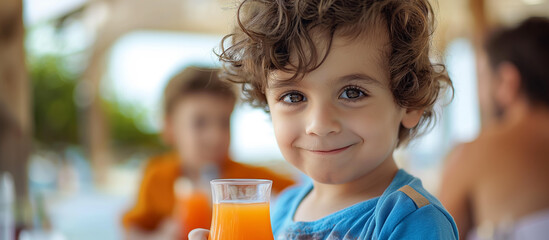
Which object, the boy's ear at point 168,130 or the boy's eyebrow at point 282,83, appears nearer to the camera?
the boy's eyebrow at point 282,83

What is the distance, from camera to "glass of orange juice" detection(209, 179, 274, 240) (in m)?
0.88

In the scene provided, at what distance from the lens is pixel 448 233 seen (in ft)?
2.72

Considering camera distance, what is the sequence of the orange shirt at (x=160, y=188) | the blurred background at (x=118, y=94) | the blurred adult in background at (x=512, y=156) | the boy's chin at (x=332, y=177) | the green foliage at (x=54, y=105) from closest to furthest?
the boy's chin at (x=332, y=177) → the blurred adult in background at (x=512, y=156) → the orange shirt at (x=160, y=188) → the blurred background at (x=118, y=94) → the green foliage at (x=54, y=105)

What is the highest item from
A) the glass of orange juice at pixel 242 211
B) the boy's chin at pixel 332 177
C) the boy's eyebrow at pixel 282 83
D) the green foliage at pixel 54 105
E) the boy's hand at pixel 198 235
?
the green foliage at pixel 54 105

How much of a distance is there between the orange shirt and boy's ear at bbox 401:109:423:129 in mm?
1382

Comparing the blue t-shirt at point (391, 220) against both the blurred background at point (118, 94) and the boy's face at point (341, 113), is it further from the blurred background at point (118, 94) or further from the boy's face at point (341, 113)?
the blurred background at point (118, 94)

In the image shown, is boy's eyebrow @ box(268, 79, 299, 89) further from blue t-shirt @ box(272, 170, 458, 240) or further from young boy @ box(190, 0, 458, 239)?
blue t-shirt @ box(272, 170, 458, 240)

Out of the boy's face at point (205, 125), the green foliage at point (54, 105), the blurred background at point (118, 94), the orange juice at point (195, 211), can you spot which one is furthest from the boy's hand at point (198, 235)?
the green foliage at point (54, 105)

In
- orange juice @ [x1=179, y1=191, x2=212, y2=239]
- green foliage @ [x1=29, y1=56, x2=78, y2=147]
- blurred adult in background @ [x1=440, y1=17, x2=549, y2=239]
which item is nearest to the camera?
orange juice @ [x1=179, y1=191, x2=212, y2=239]

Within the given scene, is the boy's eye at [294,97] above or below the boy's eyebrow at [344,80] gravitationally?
below

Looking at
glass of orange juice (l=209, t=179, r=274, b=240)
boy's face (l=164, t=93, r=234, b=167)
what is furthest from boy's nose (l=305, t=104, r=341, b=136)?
boy's face (l=164, t=93, r=234, b=167)

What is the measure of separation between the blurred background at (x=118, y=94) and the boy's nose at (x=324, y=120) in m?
3.12

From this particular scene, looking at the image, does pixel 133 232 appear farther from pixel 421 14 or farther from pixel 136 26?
pixel 136 26

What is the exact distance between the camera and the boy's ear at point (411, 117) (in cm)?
101
